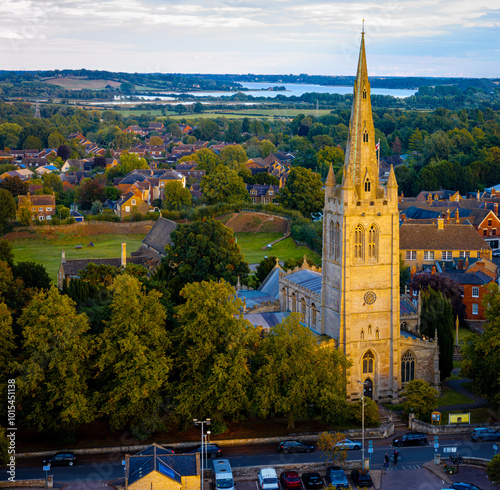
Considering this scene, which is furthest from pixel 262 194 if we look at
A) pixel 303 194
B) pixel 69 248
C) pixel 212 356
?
pixel 212 356

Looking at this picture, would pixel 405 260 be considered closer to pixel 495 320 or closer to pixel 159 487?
pixel 495 320

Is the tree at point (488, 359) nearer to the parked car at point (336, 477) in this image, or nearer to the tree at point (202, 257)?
the parked car at point (336, 477)

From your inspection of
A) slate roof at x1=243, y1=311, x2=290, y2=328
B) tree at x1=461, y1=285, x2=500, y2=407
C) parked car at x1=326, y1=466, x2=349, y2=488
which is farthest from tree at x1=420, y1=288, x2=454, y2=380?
parked car at x1=326, y1=466, x2=349, y2=488

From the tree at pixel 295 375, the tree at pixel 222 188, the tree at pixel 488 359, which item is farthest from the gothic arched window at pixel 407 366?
the tree at pixel 222 188

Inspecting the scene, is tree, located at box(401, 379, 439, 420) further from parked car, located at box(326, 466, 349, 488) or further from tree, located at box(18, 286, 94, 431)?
tree, located at box(18, 286, 94, 431)

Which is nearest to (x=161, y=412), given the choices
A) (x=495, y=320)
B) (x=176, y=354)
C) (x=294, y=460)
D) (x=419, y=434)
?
(x=176, y=354)

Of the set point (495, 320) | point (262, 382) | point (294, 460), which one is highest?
point (495, 320)
